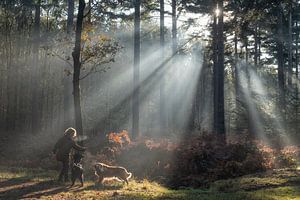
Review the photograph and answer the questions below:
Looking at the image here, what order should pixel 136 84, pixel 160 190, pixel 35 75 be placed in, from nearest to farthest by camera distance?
pixel 160 190 → pixel 136 84 → pixel 35 75

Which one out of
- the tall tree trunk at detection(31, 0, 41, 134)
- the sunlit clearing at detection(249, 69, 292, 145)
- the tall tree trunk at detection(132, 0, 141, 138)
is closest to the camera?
the tall tree trunk at detection(132, 0, 141, 138)

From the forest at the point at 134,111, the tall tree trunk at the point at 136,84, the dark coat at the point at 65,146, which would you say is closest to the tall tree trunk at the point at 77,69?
the forest at the point at 134,111

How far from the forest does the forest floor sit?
0.04 metres

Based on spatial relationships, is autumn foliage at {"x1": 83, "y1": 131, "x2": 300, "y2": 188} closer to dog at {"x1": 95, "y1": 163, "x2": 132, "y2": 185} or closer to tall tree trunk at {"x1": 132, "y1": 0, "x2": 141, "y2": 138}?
dog at {"x1": 95, "y1": 163, "x2": 132, "y2": 185}

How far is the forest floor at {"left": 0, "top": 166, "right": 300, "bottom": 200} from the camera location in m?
9.28

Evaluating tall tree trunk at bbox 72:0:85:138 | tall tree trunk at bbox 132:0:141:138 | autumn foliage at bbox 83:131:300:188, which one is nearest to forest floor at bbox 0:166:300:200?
autumn foliage at bbox 83:131:300:188

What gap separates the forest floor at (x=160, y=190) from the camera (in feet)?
30.5

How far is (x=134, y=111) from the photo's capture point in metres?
24.2

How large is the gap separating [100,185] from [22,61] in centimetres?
2134

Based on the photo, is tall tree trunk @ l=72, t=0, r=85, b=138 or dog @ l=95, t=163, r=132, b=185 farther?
tall tree trunk @ l=72, t=0, r=85, b=138

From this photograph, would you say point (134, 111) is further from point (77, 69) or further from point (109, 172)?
point (109, 172)

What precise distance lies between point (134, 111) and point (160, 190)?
44.0 feet

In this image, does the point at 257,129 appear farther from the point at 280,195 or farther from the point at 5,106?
the point at 5,106

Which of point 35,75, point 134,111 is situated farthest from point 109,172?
point 35,75
